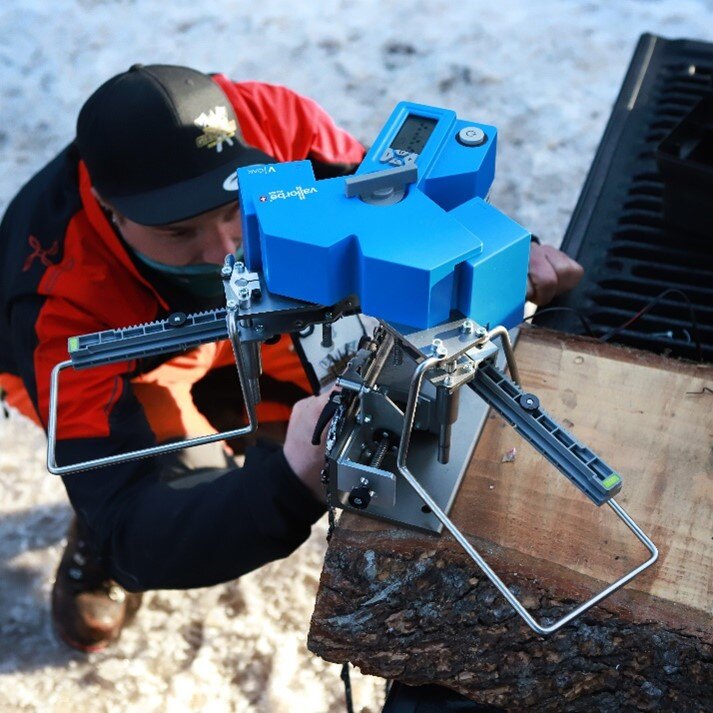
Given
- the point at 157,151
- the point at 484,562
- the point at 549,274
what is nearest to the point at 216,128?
the point at 157,151

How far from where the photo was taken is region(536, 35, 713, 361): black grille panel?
6.21 feet

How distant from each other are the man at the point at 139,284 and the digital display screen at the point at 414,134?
2.17 ft

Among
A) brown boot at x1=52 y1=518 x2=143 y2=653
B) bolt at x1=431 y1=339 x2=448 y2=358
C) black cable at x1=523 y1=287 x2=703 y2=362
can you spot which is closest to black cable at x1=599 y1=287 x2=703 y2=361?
black cable at x1=523 y1=287 x2=703 y2=362

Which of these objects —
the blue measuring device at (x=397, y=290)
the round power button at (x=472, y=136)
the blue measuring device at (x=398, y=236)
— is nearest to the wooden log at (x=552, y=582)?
the blue measuring device at (x=397, y=290)

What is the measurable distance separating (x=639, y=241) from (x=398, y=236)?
1219mm

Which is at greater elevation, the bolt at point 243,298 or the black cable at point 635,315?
the bolt at point 243,298

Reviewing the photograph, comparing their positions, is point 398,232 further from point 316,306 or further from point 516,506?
point 516,506

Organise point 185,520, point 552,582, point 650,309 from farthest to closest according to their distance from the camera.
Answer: point 650,309, point 185,520, point 552,582

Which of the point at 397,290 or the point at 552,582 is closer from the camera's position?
the point at 397,290

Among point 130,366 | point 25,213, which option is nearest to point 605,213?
point 130,366

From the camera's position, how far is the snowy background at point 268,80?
2.24 meters

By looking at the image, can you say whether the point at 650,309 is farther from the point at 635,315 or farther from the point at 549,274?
the point at 549,274

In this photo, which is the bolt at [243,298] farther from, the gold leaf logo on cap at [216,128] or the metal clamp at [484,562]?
the gold leaf logo on cap at [216,128]

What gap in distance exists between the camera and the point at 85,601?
227 centimetres
